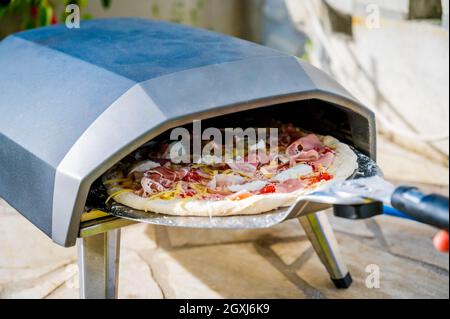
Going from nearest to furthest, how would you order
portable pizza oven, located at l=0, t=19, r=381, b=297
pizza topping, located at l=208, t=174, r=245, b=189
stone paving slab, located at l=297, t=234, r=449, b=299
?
1. portable pizza oven, located at l=0, t=19, r=381, b=297
2. pizza topping, located at l=208, t=174, r=245, b=189
3. stone paving slab, located at l=297, t=234, r=449, b=299

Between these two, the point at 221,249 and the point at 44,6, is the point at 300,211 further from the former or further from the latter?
the point at 44,6

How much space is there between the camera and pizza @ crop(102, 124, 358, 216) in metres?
1.88

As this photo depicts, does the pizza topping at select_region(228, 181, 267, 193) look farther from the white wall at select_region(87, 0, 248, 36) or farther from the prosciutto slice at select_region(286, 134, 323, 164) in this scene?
the white wall at select_region(87, 0, 248, 36)

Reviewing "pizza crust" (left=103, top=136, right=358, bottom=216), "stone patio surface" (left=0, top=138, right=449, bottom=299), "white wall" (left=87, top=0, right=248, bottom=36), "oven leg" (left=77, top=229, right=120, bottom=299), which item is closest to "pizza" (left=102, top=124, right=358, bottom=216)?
"pizza crust" (left=103, top=136, right=358, bottom=216)

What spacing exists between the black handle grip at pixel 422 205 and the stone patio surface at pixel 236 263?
1.34 metres

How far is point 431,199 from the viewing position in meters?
1.42

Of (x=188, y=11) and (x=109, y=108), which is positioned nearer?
(x=109, y=108)

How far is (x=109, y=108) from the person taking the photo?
1874 mm

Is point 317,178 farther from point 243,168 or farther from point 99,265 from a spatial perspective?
point 99,265

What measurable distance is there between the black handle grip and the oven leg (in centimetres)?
96

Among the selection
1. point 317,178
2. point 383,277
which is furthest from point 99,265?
point 383,277

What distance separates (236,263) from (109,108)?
1.33m

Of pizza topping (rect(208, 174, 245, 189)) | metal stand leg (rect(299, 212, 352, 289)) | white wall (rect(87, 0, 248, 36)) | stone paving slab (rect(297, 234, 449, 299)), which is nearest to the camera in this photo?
pizza topping (rect(208, 174, 245, 189))
